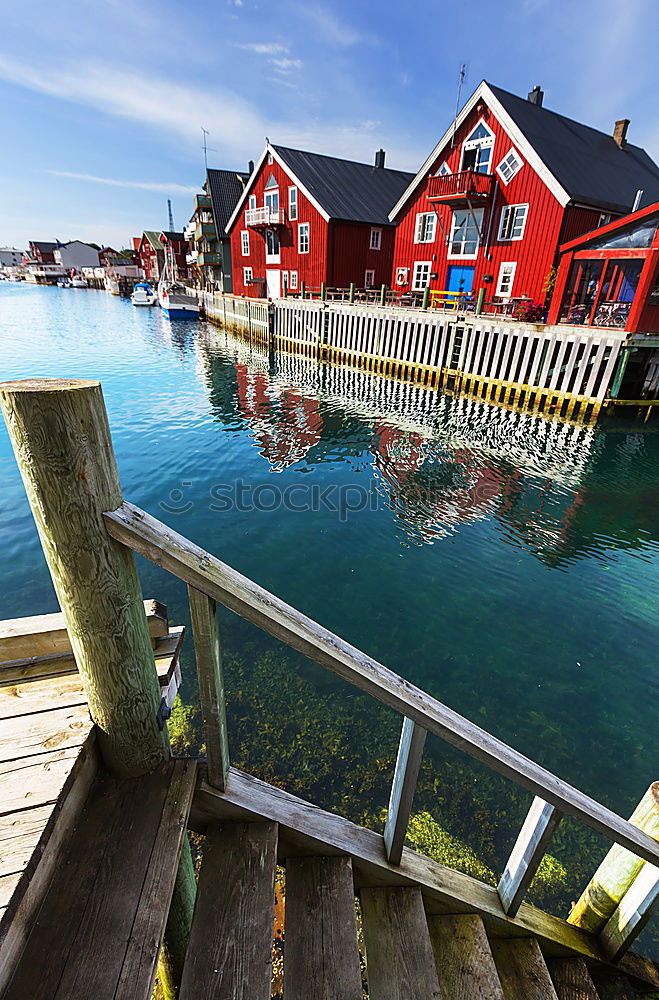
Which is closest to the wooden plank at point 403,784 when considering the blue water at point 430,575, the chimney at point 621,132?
the blue water at point 430,575

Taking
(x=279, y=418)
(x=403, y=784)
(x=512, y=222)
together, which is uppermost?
(x=512, y=222)

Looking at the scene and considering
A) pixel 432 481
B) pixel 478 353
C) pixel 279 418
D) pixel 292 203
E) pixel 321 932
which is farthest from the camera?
pixel 292 203

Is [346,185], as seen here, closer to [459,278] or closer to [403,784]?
[459,278]

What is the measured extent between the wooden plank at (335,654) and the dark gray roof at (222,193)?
54.2m

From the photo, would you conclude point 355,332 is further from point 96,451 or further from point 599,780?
point 96,451

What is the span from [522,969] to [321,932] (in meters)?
1.37

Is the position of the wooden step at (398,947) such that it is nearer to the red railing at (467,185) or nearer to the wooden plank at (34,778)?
the wooden plank at (34,778)

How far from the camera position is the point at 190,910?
242 centimetres

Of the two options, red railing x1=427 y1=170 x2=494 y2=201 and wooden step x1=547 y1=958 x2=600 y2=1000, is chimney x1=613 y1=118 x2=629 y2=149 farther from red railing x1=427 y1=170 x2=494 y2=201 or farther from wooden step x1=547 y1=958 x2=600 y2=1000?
wooden step x1=547 y1=958 x2=600 y2=1000

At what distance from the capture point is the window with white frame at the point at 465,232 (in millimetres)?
22672

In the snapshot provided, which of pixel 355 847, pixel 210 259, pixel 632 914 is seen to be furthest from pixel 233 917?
pixel 210 259

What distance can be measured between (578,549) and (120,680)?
8.79m

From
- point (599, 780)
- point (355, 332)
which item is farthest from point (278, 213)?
point (599, 780)

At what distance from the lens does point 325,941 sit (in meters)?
1.93
